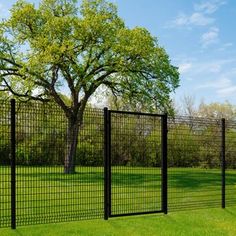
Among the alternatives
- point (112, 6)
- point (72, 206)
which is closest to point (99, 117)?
point (72, 206)

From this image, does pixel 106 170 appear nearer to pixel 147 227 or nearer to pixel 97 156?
pixel 97 156

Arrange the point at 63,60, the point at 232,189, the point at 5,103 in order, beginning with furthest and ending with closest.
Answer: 1. the point at 63,60
2. the point at 232,189
3. the point at 5,103

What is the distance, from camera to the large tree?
22.6 meters

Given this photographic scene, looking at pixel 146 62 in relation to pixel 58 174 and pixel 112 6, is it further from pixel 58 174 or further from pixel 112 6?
pixel 58 174

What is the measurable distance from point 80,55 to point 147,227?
17.2 metres

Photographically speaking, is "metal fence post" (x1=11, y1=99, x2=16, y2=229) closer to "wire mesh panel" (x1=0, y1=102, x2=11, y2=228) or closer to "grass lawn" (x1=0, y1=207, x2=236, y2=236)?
"wire mesh panel" (x1=0, y1=102, x2=11, y2=228)

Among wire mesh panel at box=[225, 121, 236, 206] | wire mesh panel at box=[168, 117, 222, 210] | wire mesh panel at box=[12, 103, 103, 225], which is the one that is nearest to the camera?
wire mesh panel at box=[12, 103, 103, 225]

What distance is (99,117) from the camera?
8.33 metres

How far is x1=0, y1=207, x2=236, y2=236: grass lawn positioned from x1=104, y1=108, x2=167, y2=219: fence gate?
37cm

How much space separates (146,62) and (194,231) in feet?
54.9

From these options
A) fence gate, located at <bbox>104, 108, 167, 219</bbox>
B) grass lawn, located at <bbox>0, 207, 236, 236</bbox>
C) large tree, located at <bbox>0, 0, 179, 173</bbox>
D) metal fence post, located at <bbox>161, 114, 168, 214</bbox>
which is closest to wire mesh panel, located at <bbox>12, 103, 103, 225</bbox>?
fence gate, located at <bbox>104, 108, 167, 219</bbox>

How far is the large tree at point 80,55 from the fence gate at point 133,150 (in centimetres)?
1328

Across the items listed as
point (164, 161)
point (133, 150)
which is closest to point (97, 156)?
point (133, 150)

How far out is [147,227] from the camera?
25.7ft
